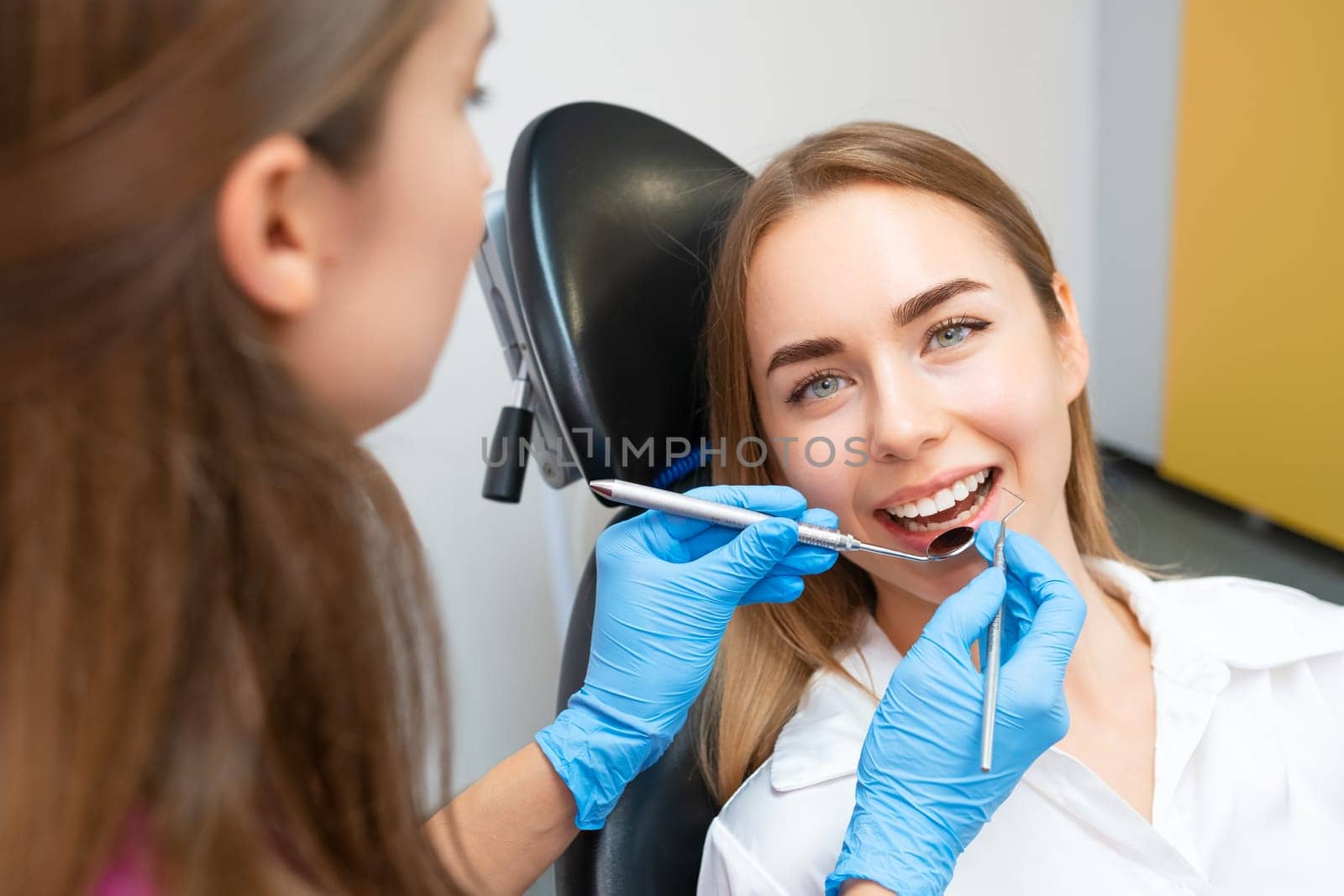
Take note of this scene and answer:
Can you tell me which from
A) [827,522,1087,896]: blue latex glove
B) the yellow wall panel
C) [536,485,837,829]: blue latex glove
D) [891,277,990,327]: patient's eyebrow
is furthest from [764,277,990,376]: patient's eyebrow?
the yellow wall panel

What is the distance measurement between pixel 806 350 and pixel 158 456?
25.6 inches

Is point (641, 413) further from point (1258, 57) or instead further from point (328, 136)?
point (1258, 57)

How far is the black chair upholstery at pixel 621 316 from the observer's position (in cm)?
98

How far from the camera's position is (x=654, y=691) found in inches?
37.8

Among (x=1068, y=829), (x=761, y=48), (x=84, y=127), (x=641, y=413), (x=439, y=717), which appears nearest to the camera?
(x=84, y=127)

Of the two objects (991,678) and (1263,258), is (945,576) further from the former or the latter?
(1263,258)

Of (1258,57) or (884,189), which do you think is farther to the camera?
(1258,57)

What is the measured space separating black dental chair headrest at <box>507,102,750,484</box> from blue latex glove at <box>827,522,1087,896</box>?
1.27ft

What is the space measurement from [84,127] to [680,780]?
803 mm

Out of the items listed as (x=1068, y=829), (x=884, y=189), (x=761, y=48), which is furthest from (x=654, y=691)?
(x=761, y=48)

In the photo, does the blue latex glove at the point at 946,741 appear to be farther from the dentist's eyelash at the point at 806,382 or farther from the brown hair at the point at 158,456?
the brown hair at the point at 158,456

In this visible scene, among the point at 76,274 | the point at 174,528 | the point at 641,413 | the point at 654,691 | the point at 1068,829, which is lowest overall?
the point at 1068,829

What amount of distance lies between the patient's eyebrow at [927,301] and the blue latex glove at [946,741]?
0.26m

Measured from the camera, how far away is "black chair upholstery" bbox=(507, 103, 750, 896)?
98 cm
